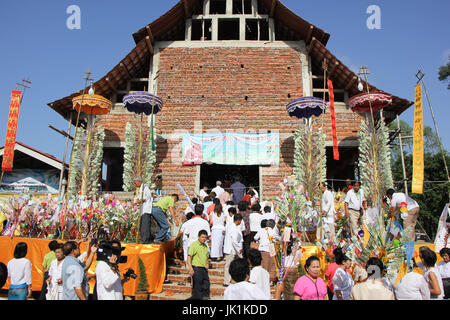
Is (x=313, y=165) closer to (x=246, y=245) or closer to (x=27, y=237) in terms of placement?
(x=246, y=245)

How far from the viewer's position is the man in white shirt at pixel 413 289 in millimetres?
3492

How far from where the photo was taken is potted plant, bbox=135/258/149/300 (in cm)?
575

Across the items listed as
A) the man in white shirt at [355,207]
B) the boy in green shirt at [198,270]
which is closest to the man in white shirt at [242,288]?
the boy in green shirt at [198,270]

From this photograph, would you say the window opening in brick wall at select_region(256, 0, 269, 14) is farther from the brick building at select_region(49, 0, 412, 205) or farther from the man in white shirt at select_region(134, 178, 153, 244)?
the man in white shirt at select_region(134, 178, 153, 244)

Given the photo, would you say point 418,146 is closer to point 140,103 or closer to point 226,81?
point 226,81

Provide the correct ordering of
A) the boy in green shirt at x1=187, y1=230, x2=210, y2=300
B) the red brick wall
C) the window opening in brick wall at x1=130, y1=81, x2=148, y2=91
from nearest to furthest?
the boy in green shirt at x1=187, y1=230, x2=210, y2=300 → the red brick wall → the window opening in brick wall at x1=130, y1=81, x2=148, y2=91

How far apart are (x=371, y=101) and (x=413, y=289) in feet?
28.5

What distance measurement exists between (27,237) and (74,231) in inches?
41.2

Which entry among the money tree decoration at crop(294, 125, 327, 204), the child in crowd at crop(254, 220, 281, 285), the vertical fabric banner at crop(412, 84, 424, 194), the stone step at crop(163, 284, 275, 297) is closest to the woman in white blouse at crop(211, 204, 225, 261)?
the stone step at crop(163, 284, 275, 297)

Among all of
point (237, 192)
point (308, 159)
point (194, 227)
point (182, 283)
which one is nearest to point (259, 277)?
point (194, 227)

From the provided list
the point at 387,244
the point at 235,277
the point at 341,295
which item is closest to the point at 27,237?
the point at 235,277

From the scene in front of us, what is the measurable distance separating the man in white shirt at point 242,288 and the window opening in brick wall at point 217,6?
13585 mm

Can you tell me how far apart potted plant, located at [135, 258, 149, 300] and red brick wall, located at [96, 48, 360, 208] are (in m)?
6.24
